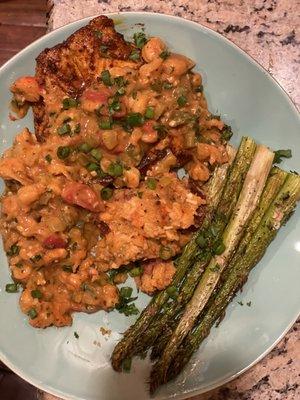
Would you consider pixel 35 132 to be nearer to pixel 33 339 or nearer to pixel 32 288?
pixel 32 288

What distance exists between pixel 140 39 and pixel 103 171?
89cm

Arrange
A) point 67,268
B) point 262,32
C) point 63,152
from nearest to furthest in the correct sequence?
1. point 63,152
2. point 67,268
3. point 262,32

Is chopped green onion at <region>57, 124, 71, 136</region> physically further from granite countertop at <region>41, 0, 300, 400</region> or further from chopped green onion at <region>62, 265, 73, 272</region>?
granite countertop at <region>41, 0, 300, 400</region>

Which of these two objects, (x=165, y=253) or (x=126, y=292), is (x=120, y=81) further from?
(x=126, y=292)

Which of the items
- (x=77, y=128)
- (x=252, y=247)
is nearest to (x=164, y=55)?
(x=77, y=128)

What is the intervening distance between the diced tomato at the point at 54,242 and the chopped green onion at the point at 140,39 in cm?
128

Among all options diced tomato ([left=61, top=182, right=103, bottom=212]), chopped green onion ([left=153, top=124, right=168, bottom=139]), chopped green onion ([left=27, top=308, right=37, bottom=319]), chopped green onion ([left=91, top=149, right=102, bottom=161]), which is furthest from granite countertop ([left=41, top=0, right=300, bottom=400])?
diced tomato ([left=61, top=182, right=103, bottom=212])

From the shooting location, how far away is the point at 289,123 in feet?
10.0

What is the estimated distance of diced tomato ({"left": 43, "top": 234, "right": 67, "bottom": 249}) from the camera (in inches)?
113

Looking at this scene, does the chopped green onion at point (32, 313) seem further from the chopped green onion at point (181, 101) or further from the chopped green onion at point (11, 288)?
the chopped green onion at point (181, 101)

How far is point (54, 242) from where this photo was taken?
2879 millimetres

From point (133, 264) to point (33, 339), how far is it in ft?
2.60

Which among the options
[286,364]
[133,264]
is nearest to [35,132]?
[133,264]

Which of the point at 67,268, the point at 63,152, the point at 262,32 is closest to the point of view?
the point at 63,152
